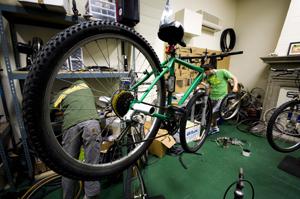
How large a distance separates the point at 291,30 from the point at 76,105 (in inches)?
162

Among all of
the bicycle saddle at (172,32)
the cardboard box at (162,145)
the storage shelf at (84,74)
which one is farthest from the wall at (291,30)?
the storage shelf at (84,74)

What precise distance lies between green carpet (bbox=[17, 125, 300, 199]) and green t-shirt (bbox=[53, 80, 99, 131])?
Result: 85cm

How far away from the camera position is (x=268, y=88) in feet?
9.89

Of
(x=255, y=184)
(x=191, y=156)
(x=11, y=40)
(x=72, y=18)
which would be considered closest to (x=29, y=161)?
(x=11, y=40)

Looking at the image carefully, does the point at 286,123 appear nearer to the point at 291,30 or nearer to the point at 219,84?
the point at 219,84

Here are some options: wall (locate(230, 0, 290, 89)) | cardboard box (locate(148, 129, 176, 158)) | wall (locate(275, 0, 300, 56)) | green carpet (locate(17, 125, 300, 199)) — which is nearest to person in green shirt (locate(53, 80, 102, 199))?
green carpet (locate(17, 125, 300, 199))

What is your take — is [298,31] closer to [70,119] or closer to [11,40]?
[70,119]

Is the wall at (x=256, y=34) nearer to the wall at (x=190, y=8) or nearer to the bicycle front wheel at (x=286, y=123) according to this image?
the wall at (x=190, y=8)

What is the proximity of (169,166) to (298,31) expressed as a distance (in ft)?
11.8

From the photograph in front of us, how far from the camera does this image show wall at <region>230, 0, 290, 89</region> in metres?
3.35

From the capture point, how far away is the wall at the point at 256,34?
335cm

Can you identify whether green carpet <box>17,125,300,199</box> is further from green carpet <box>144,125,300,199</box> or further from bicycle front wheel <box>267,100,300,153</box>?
bicycle front wheel <box>267,100,300,153</box>

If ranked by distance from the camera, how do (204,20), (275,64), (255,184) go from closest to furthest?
(255,184) < (275,64) < (204,20)

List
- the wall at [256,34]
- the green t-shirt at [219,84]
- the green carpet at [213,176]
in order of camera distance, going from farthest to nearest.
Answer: the wall at [256,34] < the green t-shirt at [219,84] < the green carpet at [213,176]
